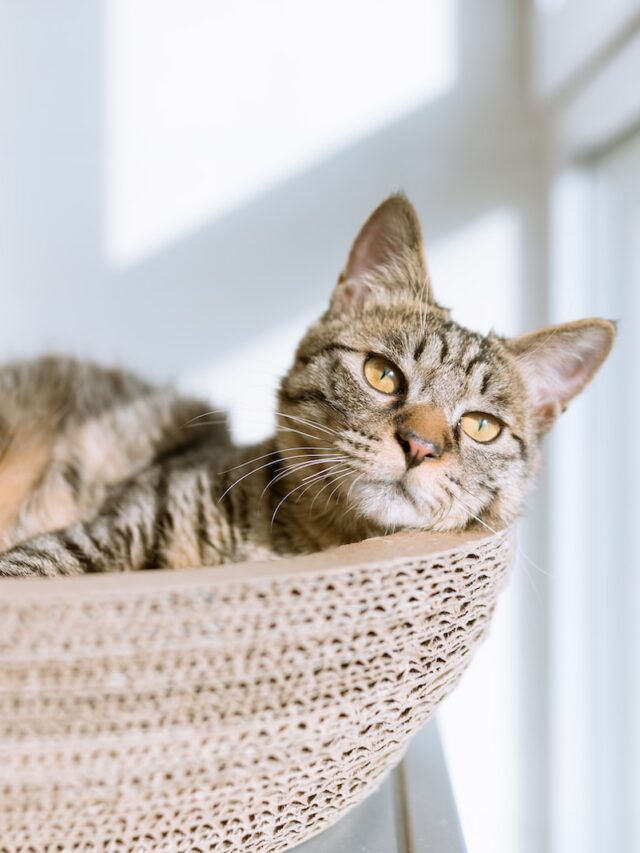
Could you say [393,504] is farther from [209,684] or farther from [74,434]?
[74,434]

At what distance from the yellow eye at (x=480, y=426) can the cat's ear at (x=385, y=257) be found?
9.0 inches

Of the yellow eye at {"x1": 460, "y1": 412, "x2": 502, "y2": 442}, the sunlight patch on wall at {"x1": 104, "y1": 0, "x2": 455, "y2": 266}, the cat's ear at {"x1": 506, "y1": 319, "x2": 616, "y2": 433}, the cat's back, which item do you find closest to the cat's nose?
the yellow eye at {"x1": 460, "y1": 412, "x2": 502, "y2": 442}

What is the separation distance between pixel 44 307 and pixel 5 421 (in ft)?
2.49

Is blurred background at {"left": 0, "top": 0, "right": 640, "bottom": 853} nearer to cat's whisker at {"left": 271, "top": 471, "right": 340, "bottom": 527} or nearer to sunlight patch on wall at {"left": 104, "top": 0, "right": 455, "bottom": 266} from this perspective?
sunlight patch on wall at {"left": 104, "top": 0, "right": 455, "bottom": 266}

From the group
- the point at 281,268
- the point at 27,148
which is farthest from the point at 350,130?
the point at 27,148

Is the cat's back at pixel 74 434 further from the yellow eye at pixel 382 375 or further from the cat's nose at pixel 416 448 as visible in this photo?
the cat's nose at pixel 416 448

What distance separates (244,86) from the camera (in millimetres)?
1855

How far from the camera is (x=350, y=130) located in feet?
6.11

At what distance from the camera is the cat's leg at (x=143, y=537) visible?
930 millimetres

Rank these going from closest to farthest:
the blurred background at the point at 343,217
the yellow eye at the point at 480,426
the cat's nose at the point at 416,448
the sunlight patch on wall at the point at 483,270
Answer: the cat's nose at the point at 416,448 → the yellow eye at the point at 480,426 → the blurred background at the point at 343,217 → the sunlight patch on wall at the point at 483,270

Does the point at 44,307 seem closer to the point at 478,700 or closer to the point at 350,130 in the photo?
the point at 350,130

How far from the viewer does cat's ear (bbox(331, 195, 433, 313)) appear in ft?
3.47

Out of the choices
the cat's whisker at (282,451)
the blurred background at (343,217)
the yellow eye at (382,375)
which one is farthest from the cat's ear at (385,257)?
the blurred background at (343,217)

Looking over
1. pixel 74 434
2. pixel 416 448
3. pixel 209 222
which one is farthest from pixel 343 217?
pixel 416 448
